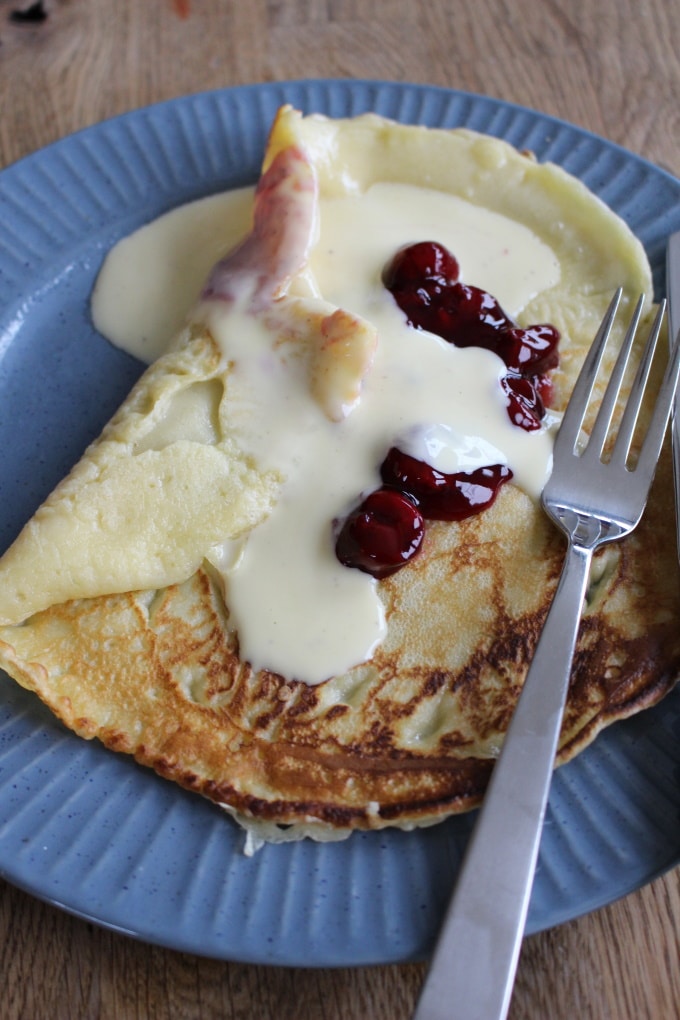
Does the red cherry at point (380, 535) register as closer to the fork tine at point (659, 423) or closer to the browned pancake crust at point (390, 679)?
the browned pancake crust at point (390, 679)

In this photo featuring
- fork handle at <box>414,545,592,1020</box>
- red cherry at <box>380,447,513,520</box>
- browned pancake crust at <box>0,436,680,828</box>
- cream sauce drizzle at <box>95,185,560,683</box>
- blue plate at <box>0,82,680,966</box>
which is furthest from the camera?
red cherry at <box>380,447,513,520</box>

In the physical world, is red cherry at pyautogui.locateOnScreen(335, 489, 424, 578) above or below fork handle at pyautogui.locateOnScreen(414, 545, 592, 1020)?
above

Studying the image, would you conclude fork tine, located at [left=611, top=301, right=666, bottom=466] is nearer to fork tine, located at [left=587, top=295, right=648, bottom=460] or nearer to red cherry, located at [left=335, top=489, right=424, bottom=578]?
fork tine, located at [left=587, top=295, right=648, bottom=460]

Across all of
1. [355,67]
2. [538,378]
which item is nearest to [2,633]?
[538,378]

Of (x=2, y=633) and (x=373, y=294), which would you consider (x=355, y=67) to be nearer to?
(x=373, y=294)

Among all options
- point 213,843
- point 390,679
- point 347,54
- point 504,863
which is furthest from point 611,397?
point 347,54

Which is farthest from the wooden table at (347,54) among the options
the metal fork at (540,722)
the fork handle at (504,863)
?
the fork handle at (504,863)

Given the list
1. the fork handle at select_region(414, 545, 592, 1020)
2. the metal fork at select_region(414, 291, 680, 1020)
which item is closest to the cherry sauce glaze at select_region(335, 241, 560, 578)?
the metal fork at select_region(414, 291, 680, 1020)
